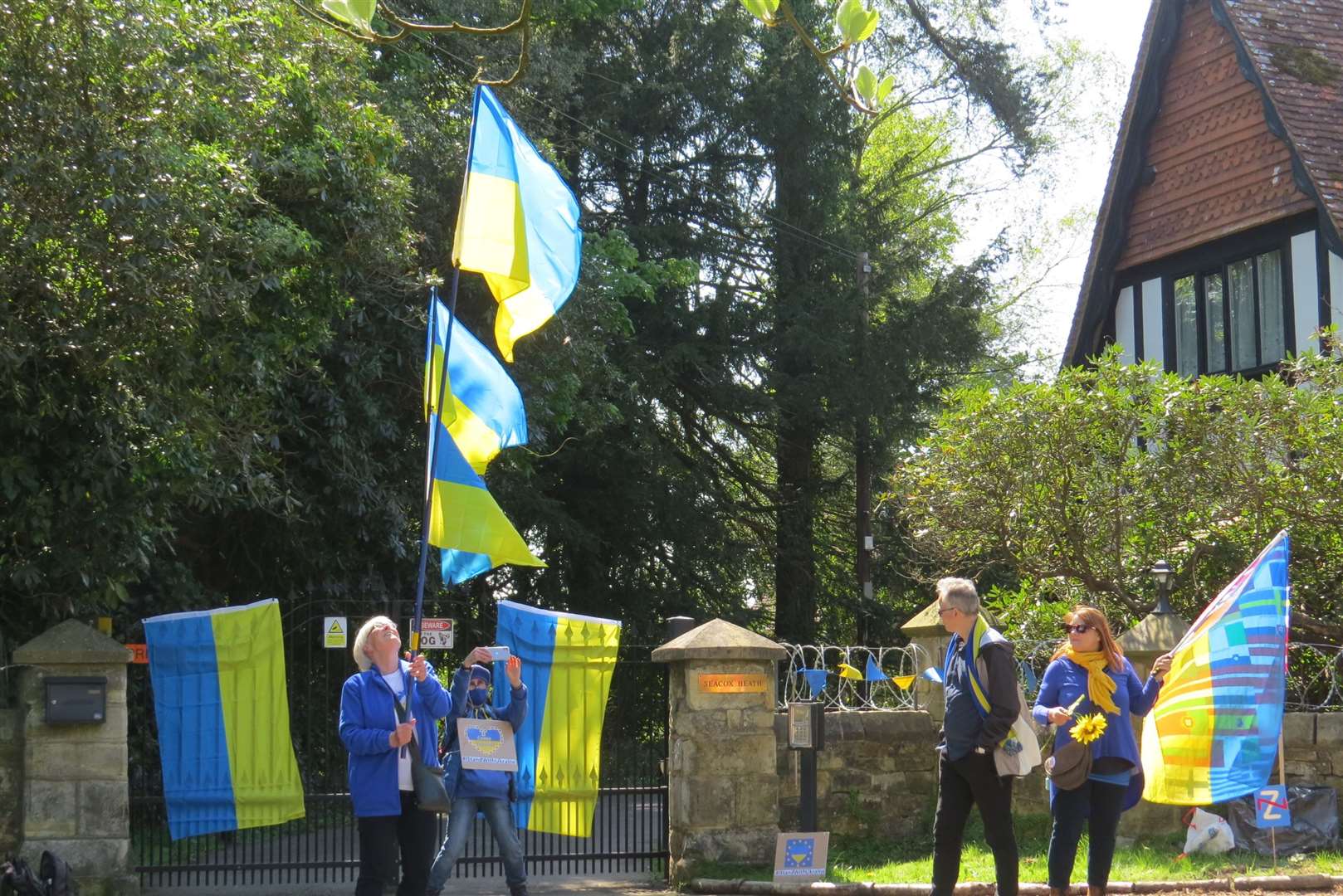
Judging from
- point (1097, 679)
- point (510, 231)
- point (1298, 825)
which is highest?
point (510, 231)

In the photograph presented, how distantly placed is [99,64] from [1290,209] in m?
13.6

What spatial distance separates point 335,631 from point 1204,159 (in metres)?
13.8

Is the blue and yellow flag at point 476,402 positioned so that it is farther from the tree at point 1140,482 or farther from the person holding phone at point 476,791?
the tree at point 1140,482

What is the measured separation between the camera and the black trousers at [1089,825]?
23.7 feet

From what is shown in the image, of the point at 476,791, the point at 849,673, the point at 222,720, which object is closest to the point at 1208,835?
the point at 849,673

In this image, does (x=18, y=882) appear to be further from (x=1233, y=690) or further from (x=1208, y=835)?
(x=1208, y=835)

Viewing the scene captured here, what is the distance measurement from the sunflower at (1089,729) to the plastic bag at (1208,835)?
3067 millimetres

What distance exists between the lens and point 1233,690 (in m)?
7.94

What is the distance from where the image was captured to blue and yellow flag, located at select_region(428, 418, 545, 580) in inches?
326

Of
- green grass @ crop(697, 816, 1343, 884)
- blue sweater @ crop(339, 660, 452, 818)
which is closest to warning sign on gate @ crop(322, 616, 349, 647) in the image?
green grass @ crop(697, 816, 1343, 884)

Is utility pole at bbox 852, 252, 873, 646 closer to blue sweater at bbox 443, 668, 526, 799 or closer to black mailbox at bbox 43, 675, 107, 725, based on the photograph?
blue sweater at bbox 443, 668, 526, 799

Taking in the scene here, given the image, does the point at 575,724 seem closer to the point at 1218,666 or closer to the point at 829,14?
the point at 1218,666

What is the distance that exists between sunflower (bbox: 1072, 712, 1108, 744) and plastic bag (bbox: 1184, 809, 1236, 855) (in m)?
3.07

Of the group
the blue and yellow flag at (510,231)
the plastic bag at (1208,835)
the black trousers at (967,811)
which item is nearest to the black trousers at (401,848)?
the black trousers at (967,811)
